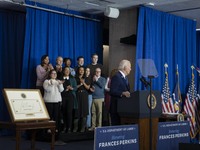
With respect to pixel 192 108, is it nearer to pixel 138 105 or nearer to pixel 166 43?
pixel 166 43

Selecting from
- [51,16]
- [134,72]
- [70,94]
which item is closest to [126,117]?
[70,94]

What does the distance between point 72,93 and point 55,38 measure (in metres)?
1.71

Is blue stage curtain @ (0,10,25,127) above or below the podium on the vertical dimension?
above

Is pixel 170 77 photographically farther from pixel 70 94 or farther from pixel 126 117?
pixel 126 117

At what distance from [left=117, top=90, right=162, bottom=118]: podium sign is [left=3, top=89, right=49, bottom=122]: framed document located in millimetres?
967

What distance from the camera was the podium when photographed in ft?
13.9

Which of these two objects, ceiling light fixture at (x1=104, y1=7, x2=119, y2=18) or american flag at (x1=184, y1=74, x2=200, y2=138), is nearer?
ceiling light fixture at (x1=104, y1=7, x2=119, y2=18)

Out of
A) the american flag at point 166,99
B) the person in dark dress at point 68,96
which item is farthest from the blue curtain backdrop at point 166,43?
the person in dark dress at point 68,96

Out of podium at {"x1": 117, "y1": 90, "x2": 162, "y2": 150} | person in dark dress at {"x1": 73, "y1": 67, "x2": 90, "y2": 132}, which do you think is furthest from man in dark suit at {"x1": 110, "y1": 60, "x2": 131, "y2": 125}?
person in dark dress at {"x1": 73, "y1": 67, "x2": 90, "y2": 132}

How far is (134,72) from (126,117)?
3.79 m

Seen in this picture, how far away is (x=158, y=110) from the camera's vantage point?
4535 millimetres

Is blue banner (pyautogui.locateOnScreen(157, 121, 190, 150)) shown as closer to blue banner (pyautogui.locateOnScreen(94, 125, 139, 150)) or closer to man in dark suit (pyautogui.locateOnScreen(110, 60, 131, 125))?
blue banner (pyautogui.locateOnScreen(94, 125, 139, 150))

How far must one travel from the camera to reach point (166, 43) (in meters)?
8.87

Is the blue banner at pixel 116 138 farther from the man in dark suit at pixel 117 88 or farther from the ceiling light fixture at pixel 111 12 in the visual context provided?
the ceiling light fixture at pixel 111 12
